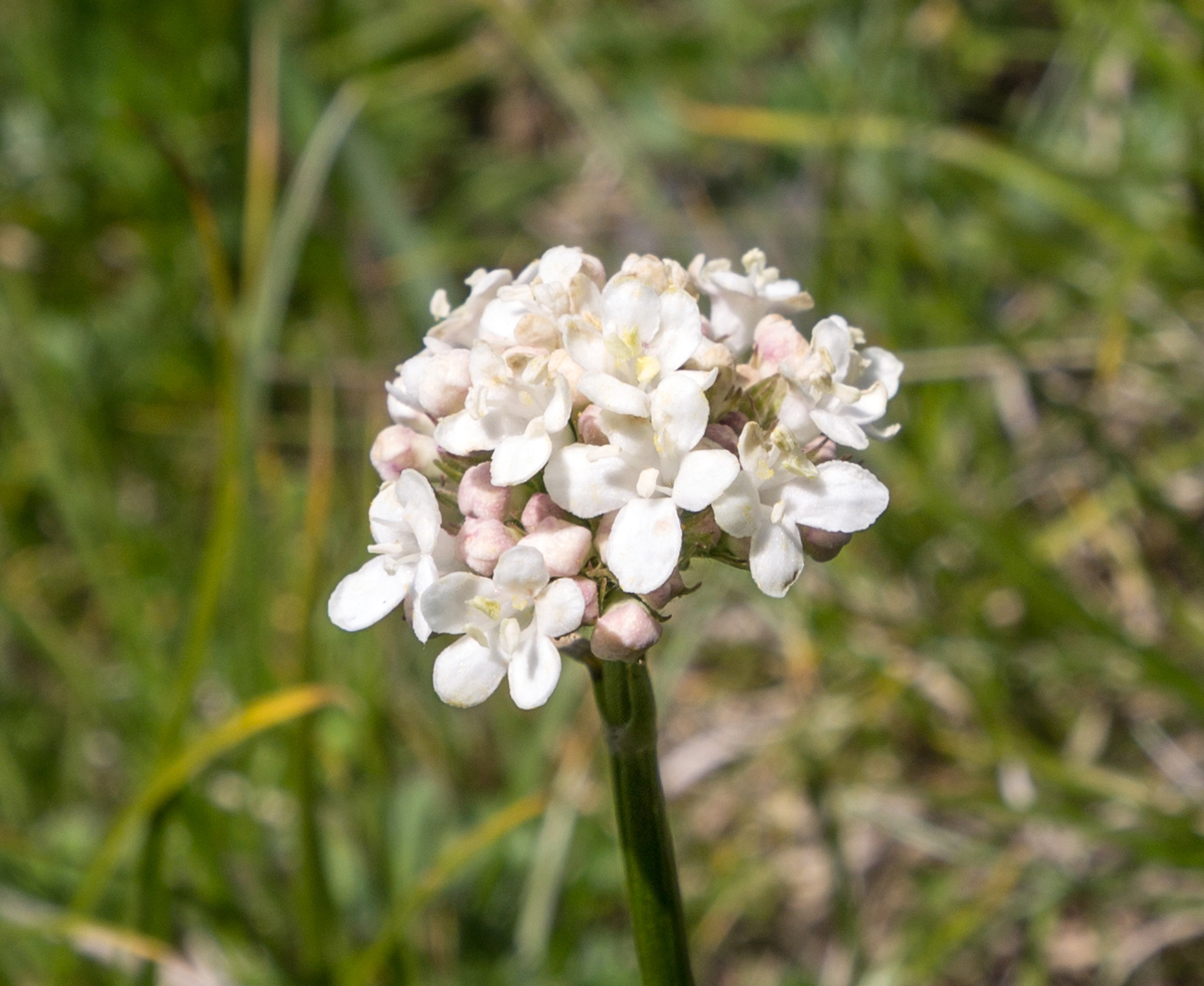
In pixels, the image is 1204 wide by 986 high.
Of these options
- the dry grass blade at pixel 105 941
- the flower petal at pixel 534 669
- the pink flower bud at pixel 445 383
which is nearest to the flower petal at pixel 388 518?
the pink flower bud at pixel 445 383

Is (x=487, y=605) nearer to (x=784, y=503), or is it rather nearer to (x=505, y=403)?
(x=505, y=403)

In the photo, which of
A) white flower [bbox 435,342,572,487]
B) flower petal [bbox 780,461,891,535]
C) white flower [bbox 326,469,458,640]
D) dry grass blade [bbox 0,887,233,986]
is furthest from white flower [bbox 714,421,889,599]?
dry grass blade [bbox 0,887,233,986]

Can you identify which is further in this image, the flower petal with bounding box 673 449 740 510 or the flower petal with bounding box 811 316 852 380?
the flower petal with bounding box 811 316 852 380

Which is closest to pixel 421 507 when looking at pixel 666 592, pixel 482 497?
pixel 482 497

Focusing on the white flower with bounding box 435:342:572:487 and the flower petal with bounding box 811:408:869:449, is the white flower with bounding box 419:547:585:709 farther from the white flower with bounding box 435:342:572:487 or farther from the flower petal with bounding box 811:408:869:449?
the flower petal with bounding box 811:408:869:449

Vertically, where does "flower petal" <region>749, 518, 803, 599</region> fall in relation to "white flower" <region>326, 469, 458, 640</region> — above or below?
below

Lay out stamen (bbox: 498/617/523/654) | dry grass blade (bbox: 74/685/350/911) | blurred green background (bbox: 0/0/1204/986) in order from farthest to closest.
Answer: blurred green background (bbox: 0/0/1204/986) < dry grass blade (bbox: 74/685/350/911) < stamen (bbox: 498/617/523/654)

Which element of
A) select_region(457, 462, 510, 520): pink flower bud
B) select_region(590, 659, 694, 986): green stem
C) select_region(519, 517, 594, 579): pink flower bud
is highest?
select_region(457, 462, 510, 520): pink flower bud

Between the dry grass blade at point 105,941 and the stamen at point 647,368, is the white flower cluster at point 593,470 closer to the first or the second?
the stamen at point 647,368
